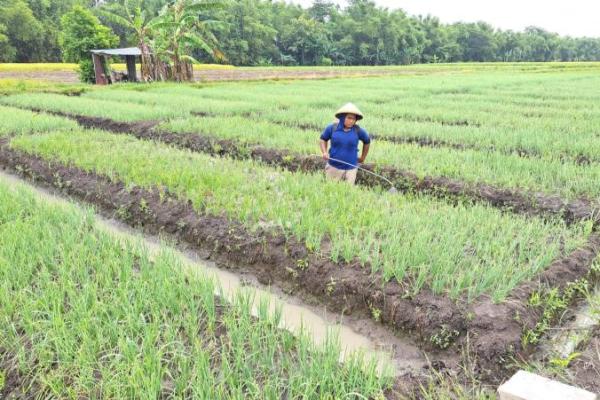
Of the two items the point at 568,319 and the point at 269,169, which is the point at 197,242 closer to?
the point at 269,169

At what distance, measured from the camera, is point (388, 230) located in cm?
371

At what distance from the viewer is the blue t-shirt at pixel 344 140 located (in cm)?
520

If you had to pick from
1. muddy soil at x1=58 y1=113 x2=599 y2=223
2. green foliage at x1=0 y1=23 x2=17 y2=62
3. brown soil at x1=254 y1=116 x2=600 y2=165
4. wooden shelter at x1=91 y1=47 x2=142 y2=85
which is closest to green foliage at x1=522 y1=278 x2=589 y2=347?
muddy soil at x1=58 y1=113 x2=599 y2=223

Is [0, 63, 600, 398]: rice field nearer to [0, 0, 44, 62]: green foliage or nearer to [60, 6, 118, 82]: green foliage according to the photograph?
[60, 6, 118, 82]: green foliage

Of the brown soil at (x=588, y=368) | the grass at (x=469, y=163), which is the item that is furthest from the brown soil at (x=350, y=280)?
the grass at (x=469, y=163)

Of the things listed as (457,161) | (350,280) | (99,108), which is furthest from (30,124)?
(350,280)

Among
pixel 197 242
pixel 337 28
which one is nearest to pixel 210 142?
pixel 197 242

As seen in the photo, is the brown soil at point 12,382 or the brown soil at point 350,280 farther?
the brown soil at point 350,280

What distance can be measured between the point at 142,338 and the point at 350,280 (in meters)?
1.49

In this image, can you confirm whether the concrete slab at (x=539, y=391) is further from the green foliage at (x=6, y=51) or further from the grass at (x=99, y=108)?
the green foliage at (x=6, y=51)

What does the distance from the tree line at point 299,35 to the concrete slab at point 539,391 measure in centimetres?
2043

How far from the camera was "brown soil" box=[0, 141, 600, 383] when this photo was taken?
2752 millimetres

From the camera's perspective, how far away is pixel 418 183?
5785mm

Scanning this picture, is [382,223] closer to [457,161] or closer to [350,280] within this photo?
[350,280]
